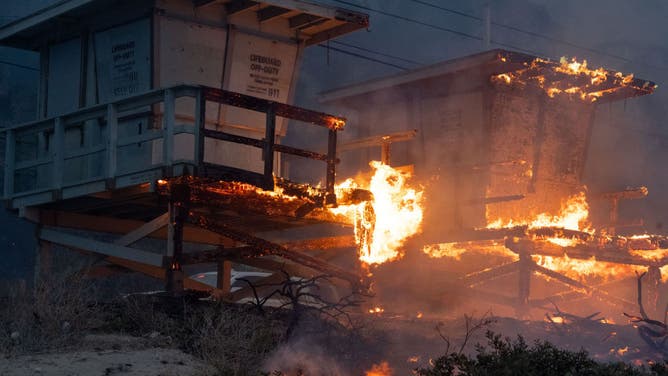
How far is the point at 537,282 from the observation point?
23078mm

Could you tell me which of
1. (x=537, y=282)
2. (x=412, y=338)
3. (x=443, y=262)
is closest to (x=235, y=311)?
(x=412, y=338)

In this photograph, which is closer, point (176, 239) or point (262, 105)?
point (262, 105)

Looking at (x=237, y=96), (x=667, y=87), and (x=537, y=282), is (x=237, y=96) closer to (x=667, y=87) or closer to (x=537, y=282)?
(x=537, y=282)

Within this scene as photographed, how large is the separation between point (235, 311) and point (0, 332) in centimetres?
332

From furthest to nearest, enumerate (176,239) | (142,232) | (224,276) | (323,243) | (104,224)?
1. (323,243)
2. (224,276)
3. (104,224)
4. (142,232)
5. (176,239)

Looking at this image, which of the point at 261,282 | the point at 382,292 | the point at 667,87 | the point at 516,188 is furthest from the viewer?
the point at 667,87

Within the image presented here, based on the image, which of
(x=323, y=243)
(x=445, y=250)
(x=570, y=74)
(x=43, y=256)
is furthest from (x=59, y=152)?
(x=570, y=74)

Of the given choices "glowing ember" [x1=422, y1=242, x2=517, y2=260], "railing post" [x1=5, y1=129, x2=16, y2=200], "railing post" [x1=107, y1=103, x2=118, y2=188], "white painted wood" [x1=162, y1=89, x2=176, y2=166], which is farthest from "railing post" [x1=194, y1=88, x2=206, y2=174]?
"glowing ember" [x1=422, y1=242, x2=517, y2=260]

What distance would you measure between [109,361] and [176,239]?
3.37 m

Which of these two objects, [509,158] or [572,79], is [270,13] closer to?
[509,158]

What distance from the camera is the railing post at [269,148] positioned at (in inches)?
434

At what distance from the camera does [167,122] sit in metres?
10.5

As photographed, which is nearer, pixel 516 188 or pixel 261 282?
pixel 261 282

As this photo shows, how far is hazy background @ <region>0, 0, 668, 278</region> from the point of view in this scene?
31.1 meters
